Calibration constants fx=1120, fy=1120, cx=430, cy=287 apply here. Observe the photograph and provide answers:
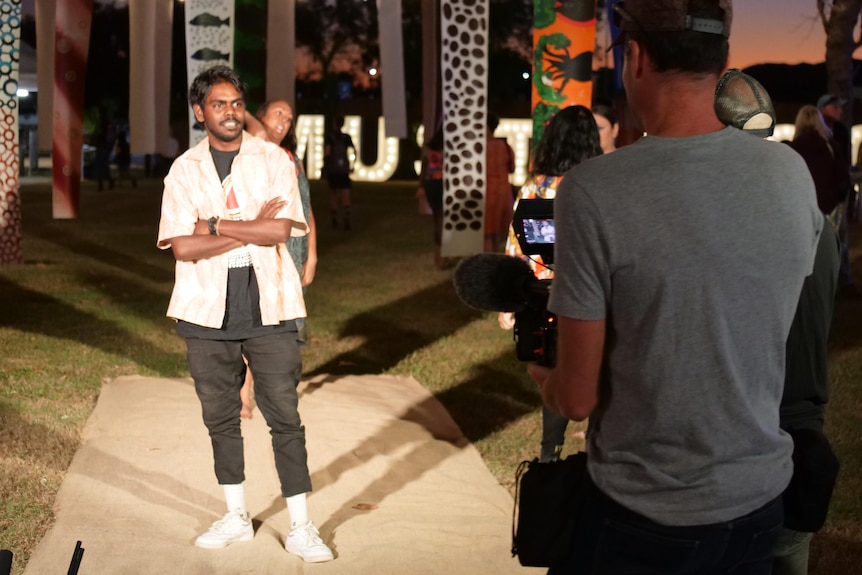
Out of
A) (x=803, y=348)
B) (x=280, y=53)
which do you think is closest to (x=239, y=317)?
(x=803, y=348)

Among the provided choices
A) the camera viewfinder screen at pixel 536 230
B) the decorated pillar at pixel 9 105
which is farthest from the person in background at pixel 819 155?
the decorated pillar at pixel 9 105

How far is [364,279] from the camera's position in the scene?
14.3m

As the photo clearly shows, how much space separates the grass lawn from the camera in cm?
600

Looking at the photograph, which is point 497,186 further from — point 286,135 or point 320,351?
point 286,135

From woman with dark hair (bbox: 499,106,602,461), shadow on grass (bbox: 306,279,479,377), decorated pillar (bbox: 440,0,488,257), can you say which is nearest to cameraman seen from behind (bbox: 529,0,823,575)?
woman with dark hair (bbox: 499,106,602,461)

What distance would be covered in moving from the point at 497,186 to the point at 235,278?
8.85 metres

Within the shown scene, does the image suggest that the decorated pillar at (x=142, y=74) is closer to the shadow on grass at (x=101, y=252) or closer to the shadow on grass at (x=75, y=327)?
the shadow on grass at (x=101, y=252)

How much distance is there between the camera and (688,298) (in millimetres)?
2029

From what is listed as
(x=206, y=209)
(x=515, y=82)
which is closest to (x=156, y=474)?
(x=206, y=209)

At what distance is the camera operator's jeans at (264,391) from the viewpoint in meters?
4.73

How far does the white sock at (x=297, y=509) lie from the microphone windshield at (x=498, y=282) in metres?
2.59

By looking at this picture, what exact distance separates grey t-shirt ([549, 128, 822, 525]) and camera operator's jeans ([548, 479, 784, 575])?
0.09 ft

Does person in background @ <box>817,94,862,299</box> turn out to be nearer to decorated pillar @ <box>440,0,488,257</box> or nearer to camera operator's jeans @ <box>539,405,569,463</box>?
decorated pillar @ <box>440,0,488,257</box>

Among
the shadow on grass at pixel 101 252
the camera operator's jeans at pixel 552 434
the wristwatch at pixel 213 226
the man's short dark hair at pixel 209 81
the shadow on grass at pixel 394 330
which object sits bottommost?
the shadow on grass at pixel 394 330
